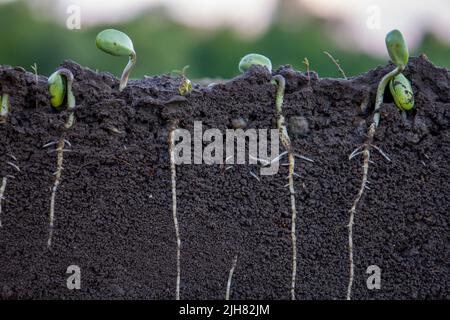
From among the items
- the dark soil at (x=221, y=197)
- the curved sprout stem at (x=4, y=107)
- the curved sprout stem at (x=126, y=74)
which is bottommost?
the dark soil at (x=221, y=197)

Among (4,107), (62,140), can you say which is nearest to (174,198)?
(62,140)

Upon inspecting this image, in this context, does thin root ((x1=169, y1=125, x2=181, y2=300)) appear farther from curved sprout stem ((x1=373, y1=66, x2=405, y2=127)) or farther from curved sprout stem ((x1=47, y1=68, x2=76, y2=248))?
curved sprout stem ((x1=373, y1=66, x2=405, y2=127))

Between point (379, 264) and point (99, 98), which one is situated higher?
point (99, 98)

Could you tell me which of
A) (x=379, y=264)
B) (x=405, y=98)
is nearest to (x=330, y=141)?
(x=405, y=98)

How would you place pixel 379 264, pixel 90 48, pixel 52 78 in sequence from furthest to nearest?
pixel 90 48 → pixel 379 264 → pixel 52 78

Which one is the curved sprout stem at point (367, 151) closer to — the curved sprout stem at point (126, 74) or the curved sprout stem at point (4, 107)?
the curved sprout stem at point (126, 74)

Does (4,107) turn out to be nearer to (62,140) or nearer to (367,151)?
(62,140)

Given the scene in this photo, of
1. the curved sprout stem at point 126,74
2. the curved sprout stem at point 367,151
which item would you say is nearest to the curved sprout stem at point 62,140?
the curved sprout stem at point 126,74

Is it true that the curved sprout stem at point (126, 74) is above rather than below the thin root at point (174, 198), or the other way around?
above
